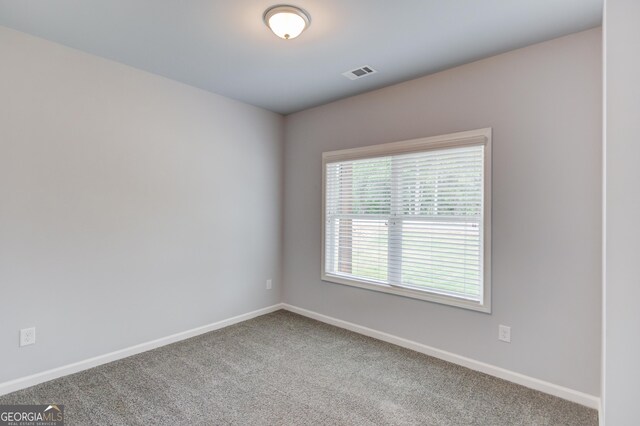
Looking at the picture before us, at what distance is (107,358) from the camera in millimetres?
2771

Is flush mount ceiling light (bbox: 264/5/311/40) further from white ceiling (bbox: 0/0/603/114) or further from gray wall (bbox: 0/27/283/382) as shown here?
gray wall (bbox: 0/27/283/382)

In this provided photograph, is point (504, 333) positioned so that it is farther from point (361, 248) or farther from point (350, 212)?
point (350, 212)

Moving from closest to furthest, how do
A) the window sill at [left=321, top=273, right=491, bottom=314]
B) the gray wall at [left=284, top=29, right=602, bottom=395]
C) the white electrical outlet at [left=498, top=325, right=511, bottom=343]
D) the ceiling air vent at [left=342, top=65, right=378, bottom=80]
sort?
1. the gray wall at [left=284, top=29, right=602, bottom=395]
2. the white electrical outlet at [left=498, top=325, right=511, bottom=343]
3. the window sill at [left=321, top=273, right=491, bottom=314]
4. the ceiling air vent at [left=342, top=65, right=378, bottom=80]

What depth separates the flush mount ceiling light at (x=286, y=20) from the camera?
204 cm

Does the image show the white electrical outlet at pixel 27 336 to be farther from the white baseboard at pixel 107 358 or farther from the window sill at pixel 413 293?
the window sill at pixel 413 293

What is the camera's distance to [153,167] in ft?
10.1

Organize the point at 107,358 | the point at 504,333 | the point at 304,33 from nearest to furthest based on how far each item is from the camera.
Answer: the point at 304,33 → the point at 504,333 → the point at 107,358

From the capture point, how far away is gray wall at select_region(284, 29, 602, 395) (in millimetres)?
2242

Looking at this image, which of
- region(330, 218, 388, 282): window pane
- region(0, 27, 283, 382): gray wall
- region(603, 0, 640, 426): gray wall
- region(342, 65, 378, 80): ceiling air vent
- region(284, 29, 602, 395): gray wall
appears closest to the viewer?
region(603, 0, 640, 426): gray wall

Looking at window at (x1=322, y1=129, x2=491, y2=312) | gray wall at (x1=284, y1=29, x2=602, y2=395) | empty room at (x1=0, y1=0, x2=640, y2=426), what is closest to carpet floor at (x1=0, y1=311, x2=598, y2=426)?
empty room at (x1=0, y1=0, x2=640, y2=426)

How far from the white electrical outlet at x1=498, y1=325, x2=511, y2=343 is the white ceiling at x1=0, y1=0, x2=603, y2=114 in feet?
7.13

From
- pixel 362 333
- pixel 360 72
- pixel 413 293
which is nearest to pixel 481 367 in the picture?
pixel 413 293

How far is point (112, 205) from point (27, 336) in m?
1.12

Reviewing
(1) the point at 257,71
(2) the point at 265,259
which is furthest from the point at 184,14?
(2) the point at 265,259
